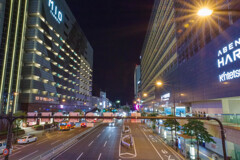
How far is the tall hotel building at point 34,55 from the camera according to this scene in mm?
53094

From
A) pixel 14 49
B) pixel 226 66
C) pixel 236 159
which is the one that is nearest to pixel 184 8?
pixel 226 66

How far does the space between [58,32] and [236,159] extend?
274 feet

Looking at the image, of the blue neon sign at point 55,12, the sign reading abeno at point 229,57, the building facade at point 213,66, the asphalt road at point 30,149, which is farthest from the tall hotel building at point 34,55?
the sign reading abeno at point 229,57

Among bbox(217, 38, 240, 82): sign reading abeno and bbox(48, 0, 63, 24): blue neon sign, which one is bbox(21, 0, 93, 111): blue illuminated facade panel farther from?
bbox(217, 38, 240, 82): sign reading abeno

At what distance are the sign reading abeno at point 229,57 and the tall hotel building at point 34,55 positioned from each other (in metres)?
42.6

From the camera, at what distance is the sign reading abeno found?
19703 millimetres

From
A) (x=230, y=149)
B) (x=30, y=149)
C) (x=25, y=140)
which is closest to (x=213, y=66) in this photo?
(x=230, y=149)

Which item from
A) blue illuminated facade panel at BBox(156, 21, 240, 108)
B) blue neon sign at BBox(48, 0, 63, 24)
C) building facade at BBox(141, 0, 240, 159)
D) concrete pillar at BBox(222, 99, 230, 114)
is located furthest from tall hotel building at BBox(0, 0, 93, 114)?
concrete pillar at BBox(222, 99, 230, 114)

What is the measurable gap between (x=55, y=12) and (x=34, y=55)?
1169 inches

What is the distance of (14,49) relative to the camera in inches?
2185

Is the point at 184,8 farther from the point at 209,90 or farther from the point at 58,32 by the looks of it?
the point at 58,32

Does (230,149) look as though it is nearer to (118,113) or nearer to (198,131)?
(198,131)

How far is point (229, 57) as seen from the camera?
21203 millimetres

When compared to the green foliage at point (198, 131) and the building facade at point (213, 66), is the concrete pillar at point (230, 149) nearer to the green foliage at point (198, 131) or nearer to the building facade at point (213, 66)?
the building facade at point (213, 66)
